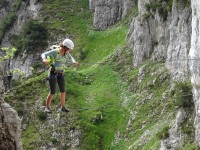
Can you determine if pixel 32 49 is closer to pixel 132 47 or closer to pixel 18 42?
pixel 18 42

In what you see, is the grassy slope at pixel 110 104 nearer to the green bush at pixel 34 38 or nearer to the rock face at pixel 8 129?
the rock face at pixel 8 129

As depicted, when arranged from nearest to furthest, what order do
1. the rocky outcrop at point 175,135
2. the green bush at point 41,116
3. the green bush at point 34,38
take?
the rocky outcrop at point 175,135, the green bush at point 41,116, the green bush at point 34,38

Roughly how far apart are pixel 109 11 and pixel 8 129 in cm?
4350

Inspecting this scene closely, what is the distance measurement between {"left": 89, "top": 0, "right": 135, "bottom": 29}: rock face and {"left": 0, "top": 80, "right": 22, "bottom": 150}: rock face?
40553 mm

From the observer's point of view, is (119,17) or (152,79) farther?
(119,17)

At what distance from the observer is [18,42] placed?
64.9m

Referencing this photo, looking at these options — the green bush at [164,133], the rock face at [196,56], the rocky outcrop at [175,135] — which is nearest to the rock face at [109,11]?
the green bush at [164,133]

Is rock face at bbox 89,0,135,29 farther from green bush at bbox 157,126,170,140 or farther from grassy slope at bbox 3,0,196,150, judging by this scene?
green bush at bbox 157,126,170,140

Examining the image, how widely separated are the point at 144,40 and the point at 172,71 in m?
6.78

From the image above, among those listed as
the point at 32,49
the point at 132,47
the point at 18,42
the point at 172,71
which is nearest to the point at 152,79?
the point at 172,71

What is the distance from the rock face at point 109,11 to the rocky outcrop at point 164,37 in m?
11.4

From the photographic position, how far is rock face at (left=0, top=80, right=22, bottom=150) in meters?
15.8

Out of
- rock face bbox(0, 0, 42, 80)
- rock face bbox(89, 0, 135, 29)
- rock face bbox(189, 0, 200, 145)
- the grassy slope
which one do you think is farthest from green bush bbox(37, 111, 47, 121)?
rock face bbox(0, 0, 42, 80)

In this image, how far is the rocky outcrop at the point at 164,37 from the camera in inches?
1238
